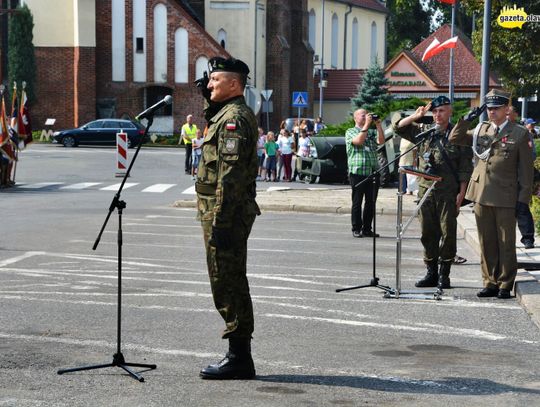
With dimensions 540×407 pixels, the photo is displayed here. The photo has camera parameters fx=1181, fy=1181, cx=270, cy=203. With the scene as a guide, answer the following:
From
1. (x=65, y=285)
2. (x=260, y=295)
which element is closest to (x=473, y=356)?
(x=260, y=295)

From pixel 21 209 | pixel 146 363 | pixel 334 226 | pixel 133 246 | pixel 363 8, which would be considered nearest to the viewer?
pixel 146 363

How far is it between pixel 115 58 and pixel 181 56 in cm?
359

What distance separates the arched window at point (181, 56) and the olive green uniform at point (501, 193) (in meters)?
52.8

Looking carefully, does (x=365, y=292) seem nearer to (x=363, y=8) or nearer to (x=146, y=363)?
(x=146, y=363)

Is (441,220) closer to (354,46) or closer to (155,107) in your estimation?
(155,107)

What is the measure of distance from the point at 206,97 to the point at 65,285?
4611 millimetres

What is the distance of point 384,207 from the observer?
22703 millimetres

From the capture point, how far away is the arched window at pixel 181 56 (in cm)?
6313

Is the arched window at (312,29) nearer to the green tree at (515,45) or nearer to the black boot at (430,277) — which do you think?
the green tree at (515,45)

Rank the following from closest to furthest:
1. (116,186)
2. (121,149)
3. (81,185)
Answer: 1. (121,149)
2. (116,186)
3. (81,185)

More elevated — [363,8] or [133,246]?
[363,8]

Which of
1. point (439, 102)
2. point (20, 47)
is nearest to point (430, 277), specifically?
point (439, 102)

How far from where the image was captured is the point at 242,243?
7348 millimetres

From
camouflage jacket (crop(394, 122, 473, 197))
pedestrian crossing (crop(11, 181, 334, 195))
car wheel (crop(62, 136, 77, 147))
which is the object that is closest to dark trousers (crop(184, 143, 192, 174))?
pedestrian crossing (crop(11, 181, 334, 195))
